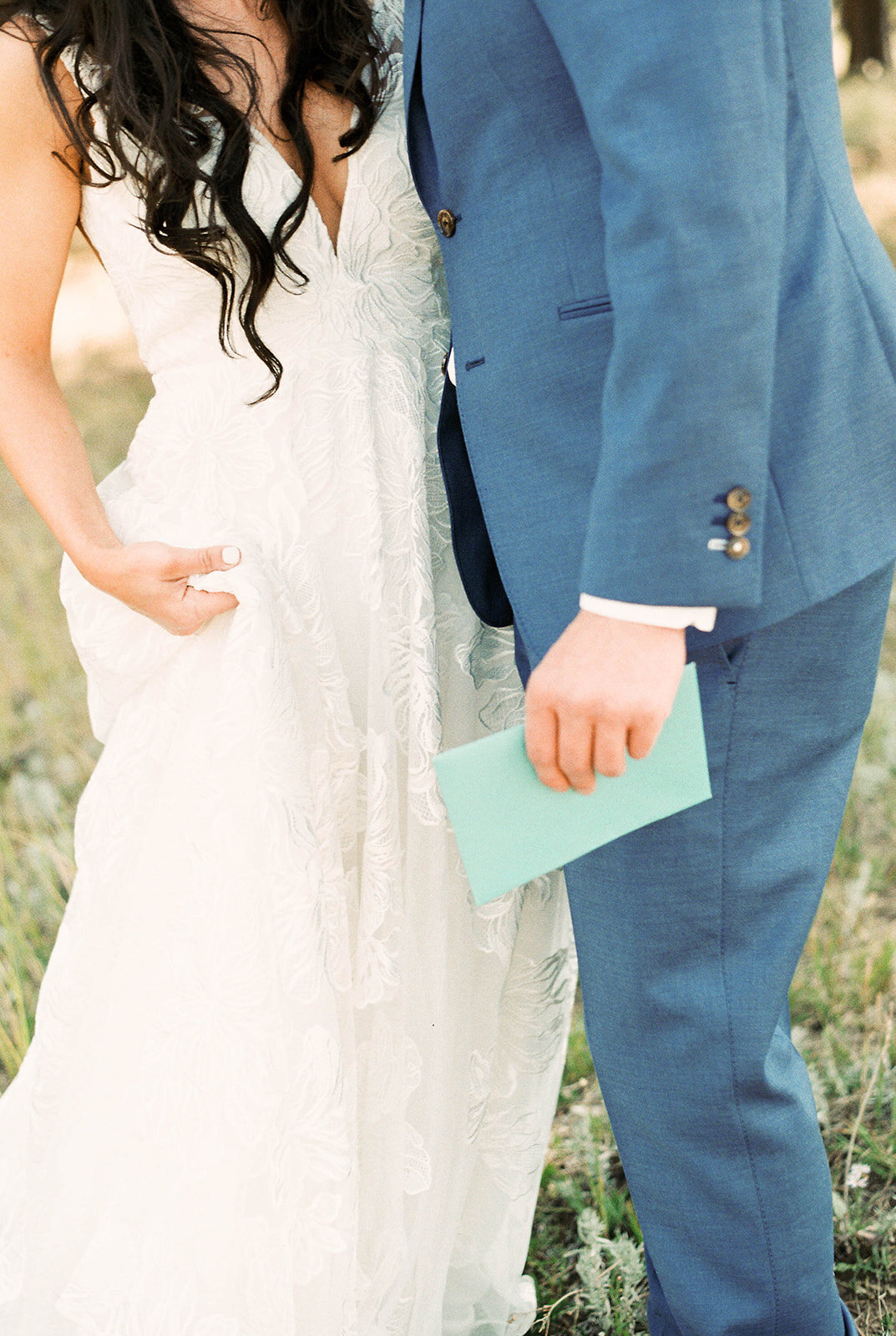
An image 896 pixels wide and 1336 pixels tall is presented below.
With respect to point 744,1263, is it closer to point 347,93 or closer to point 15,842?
point 347,93

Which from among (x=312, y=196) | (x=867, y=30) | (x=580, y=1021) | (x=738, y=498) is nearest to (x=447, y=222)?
(x=312, y=196)

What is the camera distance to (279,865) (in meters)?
1.44

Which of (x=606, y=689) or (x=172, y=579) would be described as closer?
(x=606, y=689)

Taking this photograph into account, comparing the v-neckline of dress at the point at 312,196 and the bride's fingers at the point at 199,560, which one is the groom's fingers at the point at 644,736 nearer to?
the bride's fingers at the point at 199,560

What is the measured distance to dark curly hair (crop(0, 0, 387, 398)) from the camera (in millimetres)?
1426

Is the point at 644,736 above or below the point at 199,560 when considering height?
below

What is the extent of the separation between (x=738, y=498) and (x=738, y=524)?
0.02 meters

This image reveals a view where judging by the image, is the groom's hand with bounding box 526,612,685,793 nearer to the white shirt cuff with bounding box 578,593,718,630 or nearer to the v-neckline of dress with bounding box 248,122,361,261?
the white shirt cuff with bounding box 578,593,718,630

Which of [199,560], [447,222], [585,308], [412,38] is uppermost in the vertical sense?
[412,38]

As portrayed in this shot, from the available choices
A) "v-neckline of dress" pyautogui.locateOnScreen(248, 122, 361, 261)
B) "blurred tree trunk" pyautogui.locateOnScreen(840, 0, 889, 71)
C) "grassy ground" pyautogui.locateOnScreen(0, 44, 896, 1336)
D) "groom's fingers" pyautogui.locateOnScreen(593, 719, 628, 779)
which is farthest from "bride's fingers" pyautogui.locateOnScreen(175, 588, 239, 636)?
"blurred tree trunk" pyautogui.locateOnScreen(840, 0, 889, 71)

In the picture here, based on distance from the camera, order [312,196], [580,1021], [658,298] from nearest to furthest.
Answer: [658,298] < [312,196] < [580,1021]

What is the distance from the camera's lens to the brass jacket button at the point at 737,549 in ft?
3.51

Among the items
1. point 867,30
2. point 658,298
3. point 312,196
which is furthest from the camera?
point 867,30

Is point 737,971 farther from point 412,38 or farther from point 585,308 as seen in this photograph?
point 412,38
